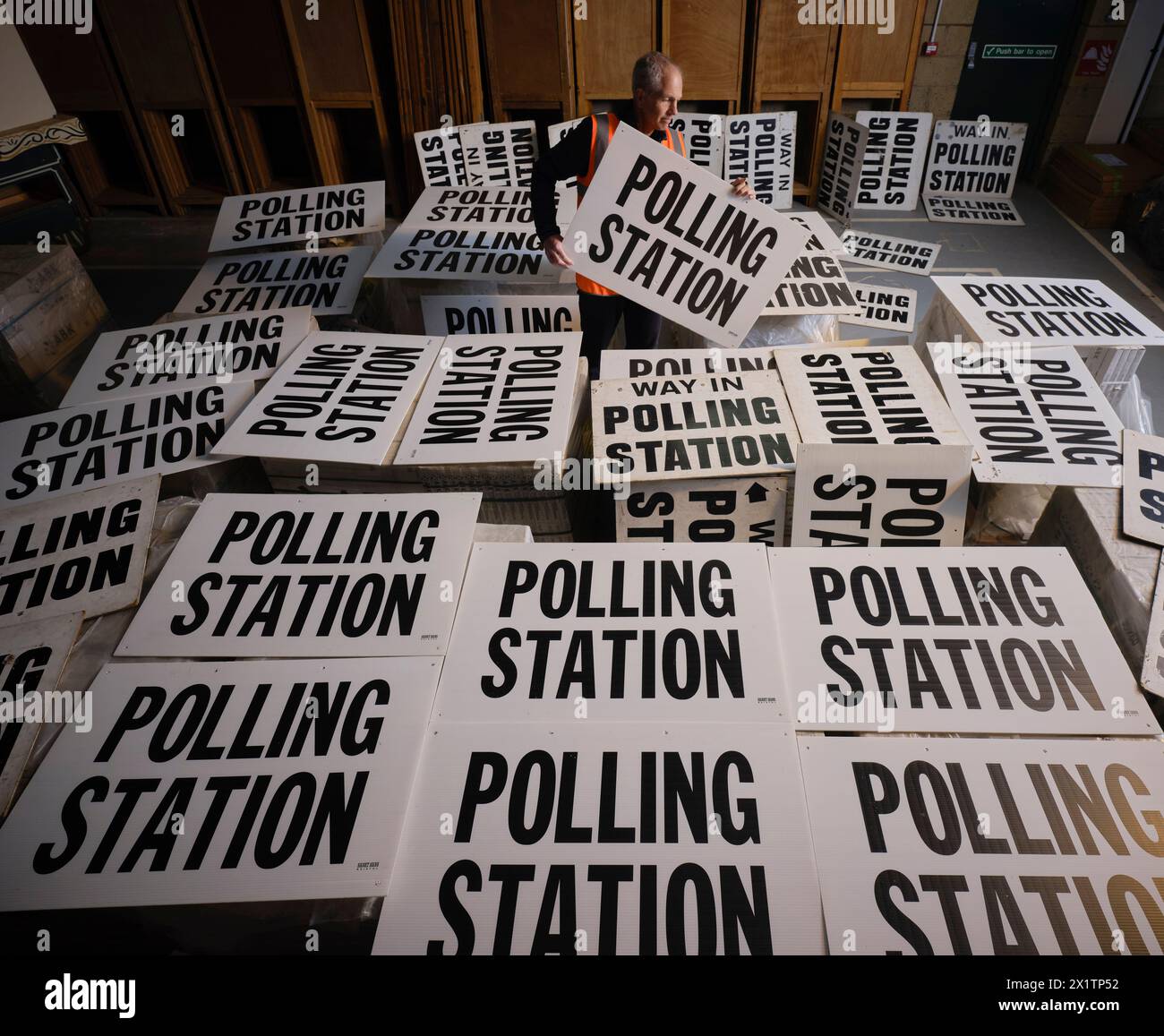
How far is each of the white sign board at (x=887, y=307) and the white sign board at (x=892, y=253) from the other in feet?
3.70

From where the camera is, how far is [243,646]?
1.80 meters

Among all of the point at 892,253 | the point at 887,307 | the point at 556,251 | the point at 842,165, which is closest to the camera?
the point at 556,251

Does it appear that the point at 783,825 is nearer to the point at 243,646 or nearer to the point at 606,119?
the point at 243,646

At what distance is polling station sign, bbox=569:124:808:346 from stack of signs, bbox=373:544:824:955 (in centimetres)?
139

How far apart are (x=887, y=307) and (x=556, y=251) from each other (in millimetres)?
2229

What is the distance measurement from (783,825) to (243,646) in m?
1.44

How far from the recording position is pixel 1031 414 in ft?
8.10

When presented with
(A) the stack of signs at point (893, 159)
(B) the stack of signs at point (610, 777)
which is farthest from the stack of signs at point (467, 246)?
(A) the stack of signs at point (893, 159)

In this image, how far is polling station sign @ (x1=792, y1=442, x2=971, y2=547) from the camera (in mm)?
2207

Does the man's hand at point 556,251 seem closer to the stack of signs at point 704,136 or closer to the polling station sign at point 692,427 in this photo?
the polling station sign at point 692,427

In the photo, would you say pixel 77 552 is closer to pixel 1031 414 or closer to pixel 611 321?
pixel 611 321

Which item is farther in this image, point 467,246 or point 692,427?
point 467,246

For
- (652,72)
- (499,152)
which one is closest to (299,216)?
(499,152)

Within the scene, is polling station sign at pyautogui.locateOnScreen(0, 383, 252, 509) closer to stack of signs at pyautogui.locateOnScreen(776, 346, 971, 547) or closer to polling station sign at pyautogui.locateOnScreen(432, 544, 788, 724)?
polling station sign at pyautogui.locateOnScreen(432, 544, 788, 724)
